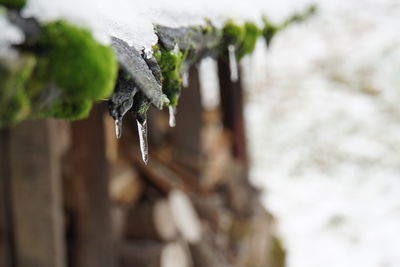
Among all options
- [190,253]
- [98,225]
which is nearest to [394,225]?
[190,253]

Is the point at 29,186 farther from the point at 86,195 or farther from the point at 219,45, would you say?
the point at 219,45

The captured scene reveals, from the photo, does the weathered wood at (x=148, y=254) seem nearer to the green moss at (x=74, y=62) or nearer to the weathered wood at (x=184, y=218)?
the weathered wood at (x=184, y=218)

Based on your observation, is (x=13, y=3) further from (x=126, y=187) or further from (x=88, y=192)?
(x=126, y=187)


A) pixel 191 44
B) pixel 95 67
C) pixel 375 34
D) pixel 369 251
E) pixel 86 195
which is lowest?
pixel 369 251

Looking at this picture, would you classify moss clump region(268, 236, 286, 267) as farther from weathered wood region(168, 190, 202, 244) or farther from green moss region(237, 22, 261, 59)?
green moss region(237, 22, 261, 59)

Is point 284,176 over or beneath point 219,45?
beneath

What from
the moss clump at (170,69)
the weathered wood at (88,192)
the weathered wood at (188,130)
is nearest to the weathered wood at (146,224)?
the weathered wood at (88,192)
